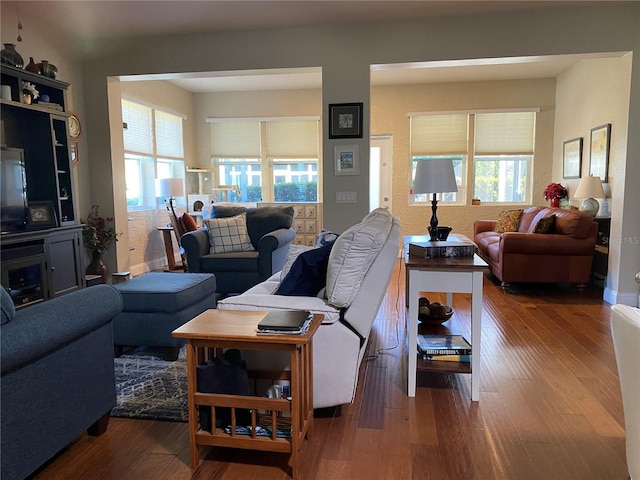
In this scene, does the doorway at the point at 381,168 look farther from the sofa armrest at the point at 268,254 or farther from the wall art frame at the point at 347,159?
the sofa armrest at the point at 268,254

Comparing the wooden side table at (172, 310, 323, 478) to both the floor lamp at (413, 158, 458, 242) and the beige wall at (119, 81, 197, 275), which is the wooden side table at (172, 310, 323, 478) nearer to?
the floor lamp at (413, 158, 458, 242)

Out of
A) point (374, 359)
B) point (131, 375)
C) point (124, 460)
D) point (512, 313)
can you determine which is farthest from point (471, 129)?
point (124, 460)

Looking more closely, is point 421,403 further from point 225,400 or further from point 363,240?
point 225,400

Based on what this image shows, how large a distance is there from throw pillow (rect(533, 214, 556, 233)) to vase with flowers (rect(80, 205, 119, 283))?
460 centimetres

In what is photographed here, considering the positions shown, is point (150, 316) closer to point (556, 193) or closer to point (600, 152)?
point (600, 152)

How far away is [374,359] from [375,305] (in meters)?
0.89

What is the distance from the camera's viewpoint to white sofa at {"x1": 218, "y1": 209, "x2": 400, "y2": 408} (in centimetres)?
203

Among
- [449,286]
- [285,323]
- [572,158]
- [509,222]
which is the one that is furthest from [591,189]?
[285,323]

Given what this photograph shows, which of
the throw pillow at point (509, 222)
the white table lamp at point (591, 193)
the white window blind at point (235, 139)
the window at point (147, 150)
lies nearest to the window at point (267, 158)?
the white window blind at point (235, 139)

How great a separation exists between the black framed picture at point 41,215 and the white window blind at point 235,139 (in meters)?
3.92

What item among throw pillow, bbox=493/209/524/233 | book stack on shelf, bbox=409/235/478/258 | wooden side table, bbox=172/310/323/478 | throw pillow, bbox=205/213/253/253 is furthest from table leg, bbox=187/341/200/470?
throw pillow, bbox=493/209/524/233

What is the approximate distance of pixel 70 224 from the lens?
13.0ft

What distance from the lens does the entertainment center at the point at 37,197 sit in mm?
3354

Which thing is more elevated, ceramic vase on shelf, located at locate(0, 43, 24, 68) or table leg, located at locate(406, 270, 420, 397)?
ceramic vase on shelf, located at locate(0, 43, 24, 68)
